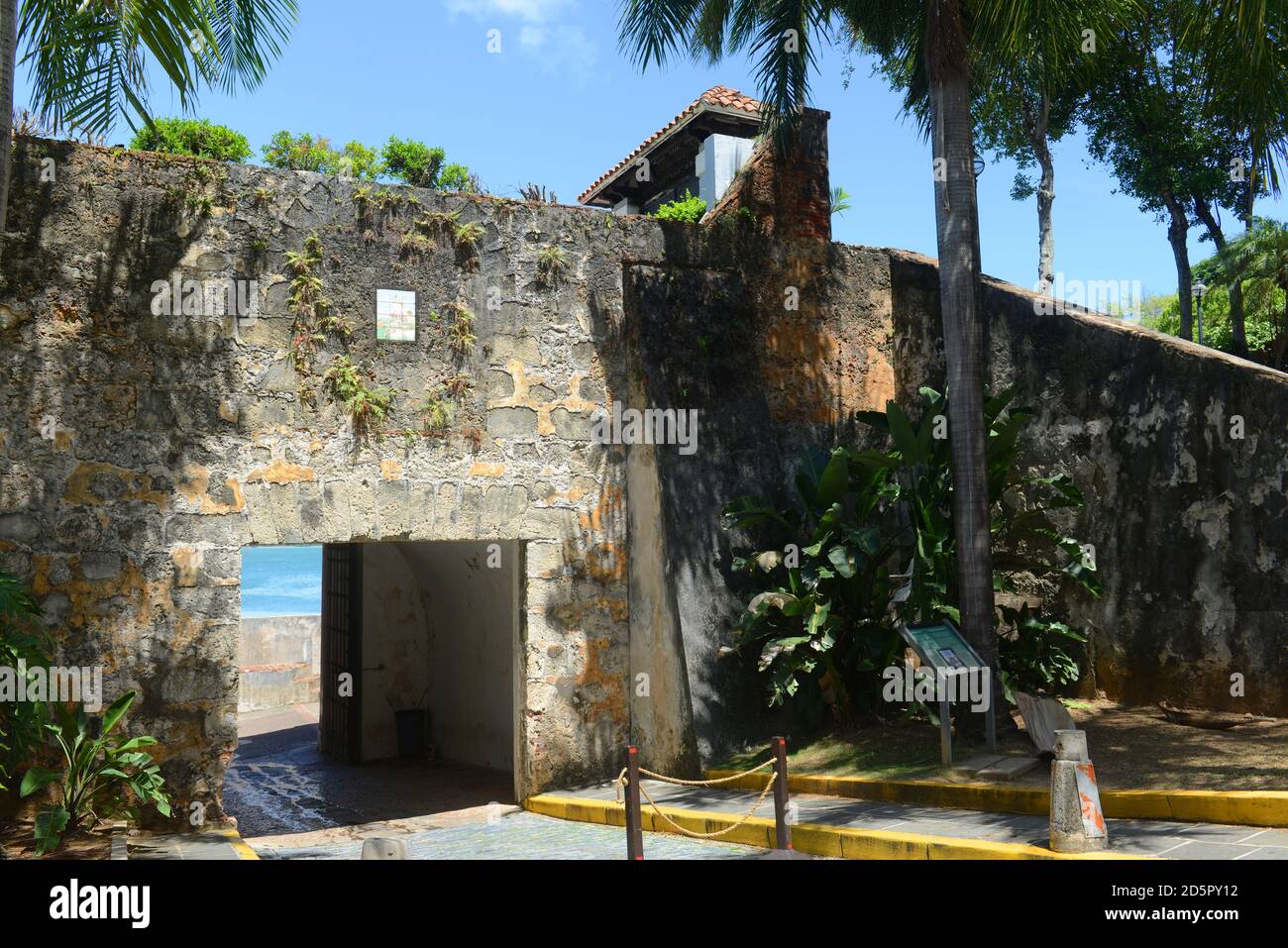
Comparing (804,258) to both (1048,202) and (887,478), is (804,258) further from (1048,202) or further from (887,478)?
(1048,202)

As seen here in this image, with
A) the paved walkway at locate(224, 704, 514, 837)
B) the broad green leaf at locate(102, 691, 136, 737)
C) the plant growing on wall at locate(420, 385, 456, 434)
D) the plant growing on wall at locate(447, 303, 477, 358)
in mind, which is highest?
the plant growing on wall at locate(447, 303, 477, 358)

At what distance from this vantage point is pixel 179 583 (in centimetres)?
802

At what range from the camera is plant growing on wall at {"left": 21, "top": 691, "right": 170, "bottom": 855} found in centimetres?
723

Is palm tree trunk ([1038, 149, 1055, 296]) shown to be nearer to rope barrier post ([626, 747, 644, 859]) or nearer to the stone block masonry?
the stone block masonry

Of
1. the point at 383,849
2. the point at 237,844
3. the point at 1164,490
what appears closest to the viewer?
the point at 383,849

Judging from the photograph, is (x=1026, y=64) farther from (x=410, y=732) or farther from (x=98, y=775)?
(x=410, y=732)

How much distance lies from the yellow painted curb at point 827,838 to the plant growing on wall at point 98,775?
3.10 metres

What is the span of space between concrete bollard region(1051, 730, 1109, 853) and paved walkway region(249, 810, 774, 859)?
1.78 metres

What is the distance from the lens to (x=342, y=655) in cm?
1400

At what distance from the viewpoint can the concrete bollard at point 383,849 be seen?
4965 millimetres

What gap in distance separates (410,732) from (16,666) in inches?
279

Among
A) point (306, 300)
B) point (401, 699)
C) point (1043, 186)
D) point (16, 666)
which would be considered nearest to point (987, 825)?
point (16, 666)

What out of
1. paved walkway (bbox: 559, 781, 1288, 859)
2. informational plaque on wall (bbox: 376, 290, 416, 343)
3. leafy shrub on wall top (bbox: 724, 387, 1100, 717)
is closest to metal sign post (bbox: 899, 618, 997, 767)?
leafy shrub on wall top (bbox: 724, 387, 1100, 717)
